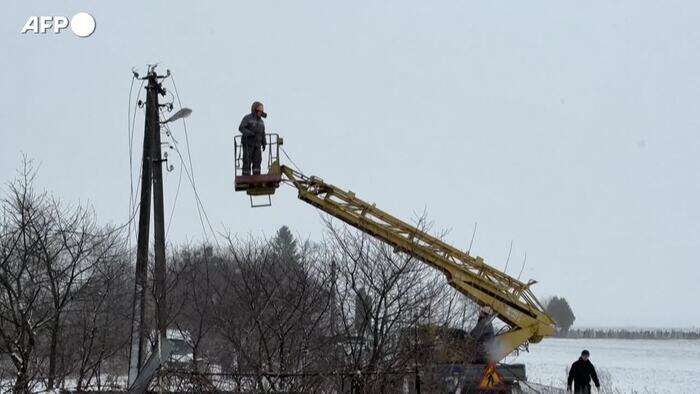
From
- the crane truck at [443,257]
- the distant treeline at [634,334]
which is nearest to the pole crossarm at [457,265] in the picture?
the crane truck at [443,257]

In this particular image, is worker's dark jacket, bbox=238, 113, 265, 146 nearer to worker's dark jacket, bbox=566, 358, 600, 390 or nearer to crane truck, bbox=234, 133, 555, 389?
crane truck, bbox=234, 133, 555, 389

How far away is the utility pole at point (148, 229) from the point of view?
16.4 m

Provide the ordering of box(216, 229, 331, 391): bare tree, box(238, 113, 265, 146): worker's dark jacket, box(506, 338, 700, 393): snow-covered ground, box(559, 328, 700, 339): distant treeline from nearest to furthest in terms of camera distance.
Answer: box(216, 229, 331, 391): bare tree → box(238, 113, 265, 146): worker's dark jacket → box(506, 338, 700, 393): snow-covered ground → box(559, 328, 700, 339): distant treeline

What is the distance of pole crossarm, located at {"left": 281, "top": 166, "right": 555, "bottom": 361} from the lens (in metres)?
20.9

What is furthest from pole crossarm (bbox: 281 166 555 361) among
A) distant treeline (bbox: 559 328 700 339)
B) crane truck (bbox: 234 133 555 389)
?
distant treeline (bbox: 559 328 700 339)

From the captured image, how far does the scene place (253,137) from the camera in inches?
778

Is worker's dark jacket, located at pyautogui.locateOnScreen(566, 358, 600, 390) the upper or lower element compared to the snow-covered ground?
lower

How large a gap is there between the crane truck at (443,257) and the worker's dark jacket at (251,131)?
245 mm

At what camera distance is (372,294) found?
61.1 feet

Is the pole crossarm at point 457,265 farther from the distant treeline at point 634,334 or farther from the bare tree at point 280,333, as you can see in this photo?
the distant treeline at point 634,334

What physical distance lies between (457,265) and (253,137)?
5.30 meters

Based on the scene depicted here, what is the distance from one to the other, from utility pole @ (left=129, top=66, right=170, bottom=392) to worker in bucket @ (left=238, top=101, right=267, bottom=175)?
7.90 ft

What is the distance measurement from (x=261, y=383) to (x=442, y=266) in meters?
6.36

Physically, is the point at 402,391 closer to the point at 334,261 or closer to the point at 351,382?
the point at 351,382
